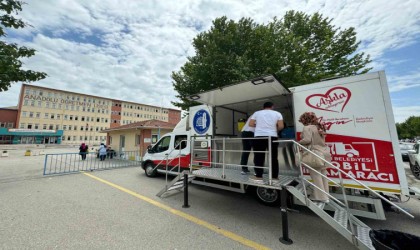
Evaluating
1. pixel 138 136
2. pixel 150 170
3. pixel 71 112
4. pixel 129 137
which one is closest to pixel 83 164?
pixel 138 136

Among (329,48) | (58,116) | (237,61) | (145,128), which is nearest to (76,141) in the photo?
(58,116)

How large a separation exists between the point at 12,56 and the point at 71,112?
54061 millimetres

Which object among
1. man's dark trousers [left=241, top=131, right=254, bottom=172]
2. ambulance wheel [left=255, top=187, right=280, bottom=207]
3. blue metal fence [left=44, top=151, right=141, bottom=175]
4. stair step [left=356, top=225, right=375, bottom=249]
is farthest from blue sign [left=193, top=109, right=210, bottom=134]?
Result: blue metal fence [left=44, top=151, right=141, bottom=175]

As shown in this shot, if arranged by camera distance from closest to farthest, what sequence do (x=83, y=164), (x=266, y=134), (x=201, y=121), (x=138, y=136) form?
1. (x=266, y=134)
2. (x=201, y=121)
3. (x=83, y=164)
4. (x=138, y=136)

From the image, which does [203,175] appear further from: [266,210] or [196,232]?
[266,210]

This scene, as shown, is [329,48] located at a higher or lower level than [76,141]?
higher

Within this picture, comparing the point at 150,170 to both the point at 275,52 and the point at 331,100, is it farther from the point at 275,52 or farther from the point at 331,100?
the point at 275,52

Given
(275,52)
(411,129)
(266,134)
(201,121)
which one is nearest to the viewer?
(266,134)

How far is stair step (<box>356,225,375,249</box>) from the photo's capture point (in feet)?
7.89

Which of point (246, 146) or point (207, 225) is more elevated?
point (246, 146)

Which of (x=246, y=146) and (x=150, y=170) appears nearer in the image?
→ (x=246, y=146)

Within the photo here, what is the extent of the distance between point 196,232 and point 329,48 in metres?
12.7

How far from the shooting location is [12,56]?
603cm

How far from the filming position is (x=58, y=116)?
155 feet
